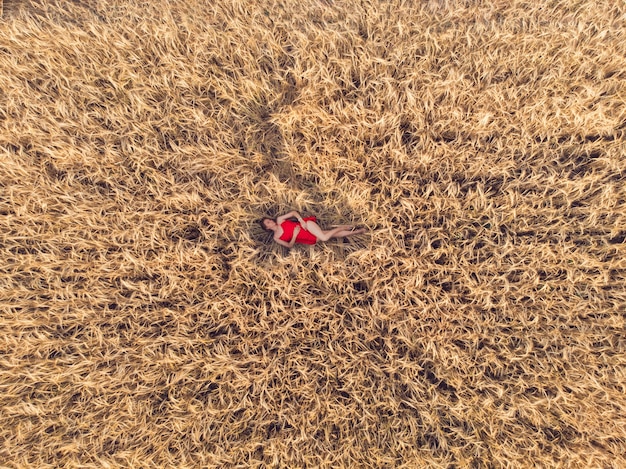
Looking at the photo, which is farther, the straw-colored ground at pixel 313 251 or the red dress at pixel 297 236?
the red dress at pixel 297 236

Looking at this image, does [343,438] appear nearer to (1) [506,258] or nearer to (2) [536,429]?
(2) [536,429]

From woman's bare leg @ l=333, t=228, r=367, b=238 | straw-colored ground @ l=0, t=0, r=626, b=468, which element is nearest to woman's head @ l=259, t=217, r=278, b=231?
straw-colored ground @ l=0, t=0, r=626, b=468

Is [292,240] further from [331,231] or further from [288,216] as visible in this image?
[331,231]

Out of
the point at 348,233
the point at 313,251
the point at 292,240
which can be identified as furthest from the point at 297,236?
the point at 348,233

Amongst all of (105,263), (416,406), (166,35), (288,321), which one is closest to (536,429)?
(416,406)

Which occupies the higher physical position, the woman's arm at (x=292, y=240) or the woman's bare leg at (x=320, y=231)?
the woman's bare leg at (x=320, y=231)

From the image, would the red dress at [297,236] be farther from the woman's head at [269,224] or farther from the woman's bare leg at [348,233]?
the woman's bare leg at [348,233]

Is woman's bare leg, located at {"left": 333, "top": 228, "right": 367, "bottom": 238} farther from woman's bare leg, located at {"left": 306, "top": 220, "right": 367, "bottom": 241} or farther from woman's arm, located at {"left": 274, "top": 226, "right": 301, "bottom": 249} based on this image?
woman's arm, located at {"left": 274, "top": 226, "right": 301, "bottom": 249}

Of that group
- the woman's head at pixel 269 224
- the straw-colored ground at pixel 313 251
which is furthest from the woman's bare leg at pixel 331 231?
the woman's head at pixel 269 224
